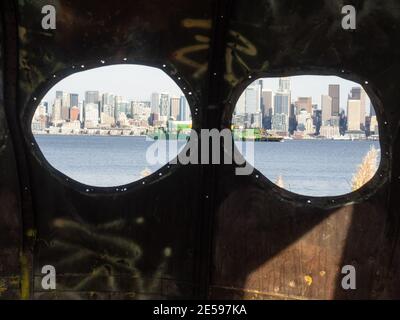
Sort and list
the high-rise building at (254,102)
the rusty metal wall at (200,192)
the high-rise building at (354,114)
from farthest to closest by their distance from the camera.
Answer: the high-rise building at (354,114), the high-rise building at (254,102), the rusty metal wall at (200,192)

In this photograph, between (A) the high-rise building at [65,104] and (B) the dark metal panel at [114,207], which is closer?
(B) the dark metal panel at [114,207]

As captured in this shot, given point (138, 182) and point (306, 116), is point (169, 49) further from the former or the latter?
point (306, 116)

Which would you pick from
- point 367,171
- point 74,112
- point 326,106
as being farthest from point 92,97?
point 367,171

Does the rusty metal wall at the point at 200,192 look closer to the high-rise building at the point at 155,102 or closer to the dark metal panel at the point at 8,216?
the dark metal panel at the point at 8,216

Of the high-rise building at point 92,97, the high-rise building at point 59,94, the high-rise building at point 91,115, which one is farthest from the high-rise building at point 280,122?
the high-rise building at point 59,94

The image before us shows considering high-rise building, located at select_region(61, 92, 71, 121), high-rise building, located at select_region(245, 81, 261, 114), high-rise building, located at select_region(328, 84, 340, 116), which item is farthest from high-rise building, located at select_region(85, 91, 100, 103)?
high-rise building, located at select_region(328, 84, 340, 116)

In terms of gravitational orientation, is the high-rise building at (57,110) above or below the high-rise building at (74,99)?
below

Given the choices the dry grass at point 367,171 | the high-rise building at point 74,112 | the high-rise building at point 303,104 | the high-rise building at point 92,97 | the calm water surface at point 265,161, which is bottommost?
the calm water surface at point 265,161
